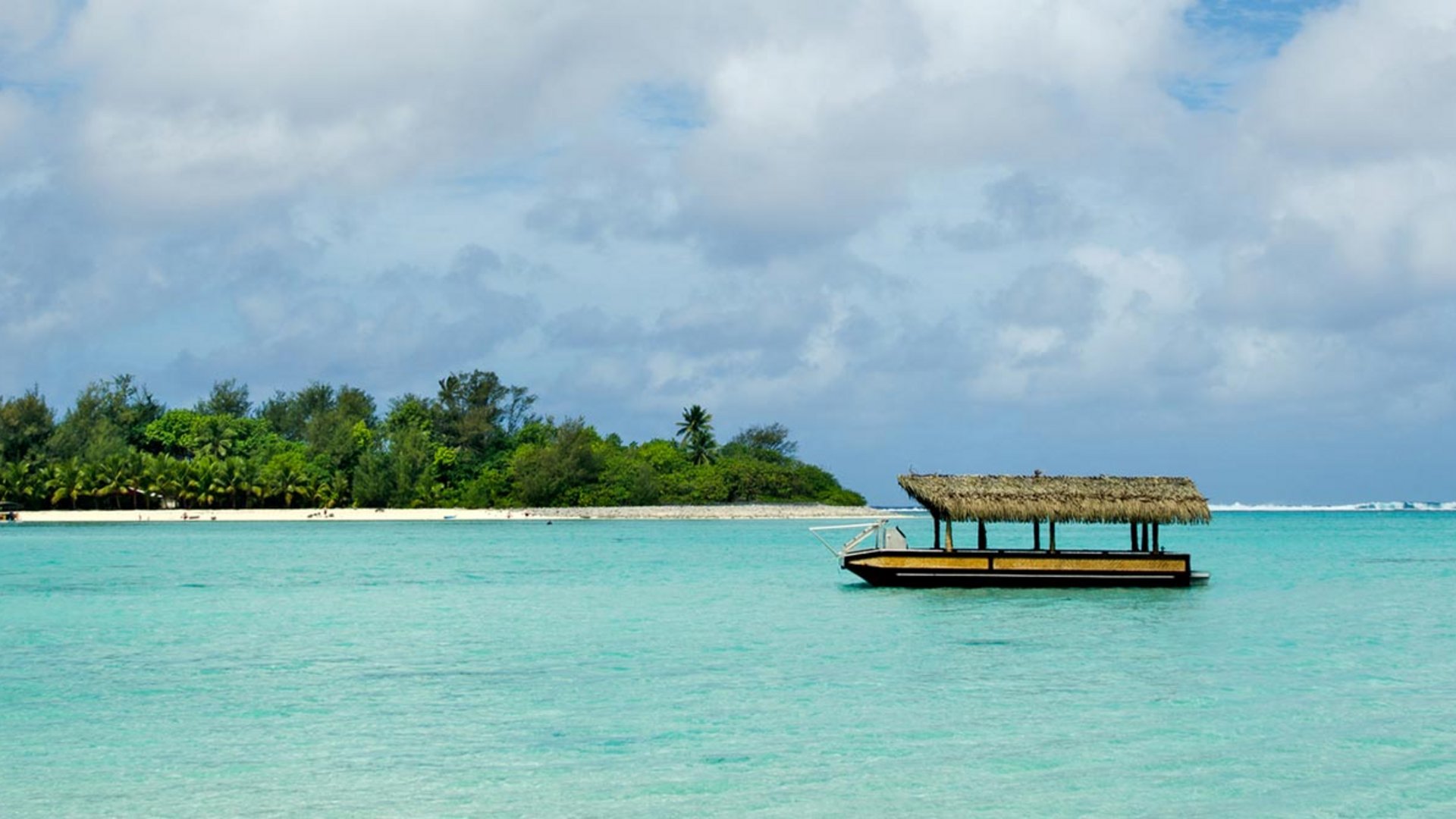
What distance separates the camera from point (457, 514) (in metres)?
94.8

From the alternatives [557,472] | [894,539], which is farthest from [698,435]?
[894,539]

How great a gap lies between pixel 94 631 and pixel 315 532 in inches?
2033

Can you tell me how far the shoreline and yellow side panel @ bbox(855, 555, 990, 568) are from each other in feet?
217

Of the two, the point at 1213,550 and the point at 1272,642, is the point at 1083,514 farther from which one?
the point at 1213,550

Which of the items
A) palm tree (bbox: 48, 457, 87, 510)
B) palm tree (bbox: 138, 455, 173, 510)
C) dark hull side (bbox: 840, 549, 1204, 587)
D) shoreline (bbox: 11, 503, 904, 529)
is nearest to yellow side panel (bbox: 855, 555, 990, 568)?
dark hull side (bbox: 840, 549, 1204, 587)

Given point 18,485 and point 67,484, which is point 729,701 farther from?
point 18,485

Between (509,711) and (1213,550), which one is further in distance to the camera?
(1213,550)

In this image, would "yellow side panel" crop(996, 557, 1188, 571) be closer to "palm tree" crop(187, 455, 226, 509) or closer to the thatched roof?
the thatched roof

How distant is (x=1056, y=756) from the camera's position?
12422 millimetres

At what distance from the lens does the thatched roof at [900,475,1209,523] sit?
90.2 ft

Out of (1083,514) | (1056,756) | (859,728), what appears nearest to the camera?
(1056,756)

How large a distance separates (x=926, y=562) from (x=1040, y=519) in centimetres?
239

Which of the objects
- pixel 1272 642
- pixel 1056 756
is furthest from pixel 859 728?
pixel 1272 642

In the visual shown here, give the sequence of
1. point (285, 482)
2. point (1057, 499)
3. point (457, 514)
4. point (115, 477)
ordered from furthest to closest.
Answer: point (285, 482) < point (457, 514) < point (115, 477) < point (1057, 499)
